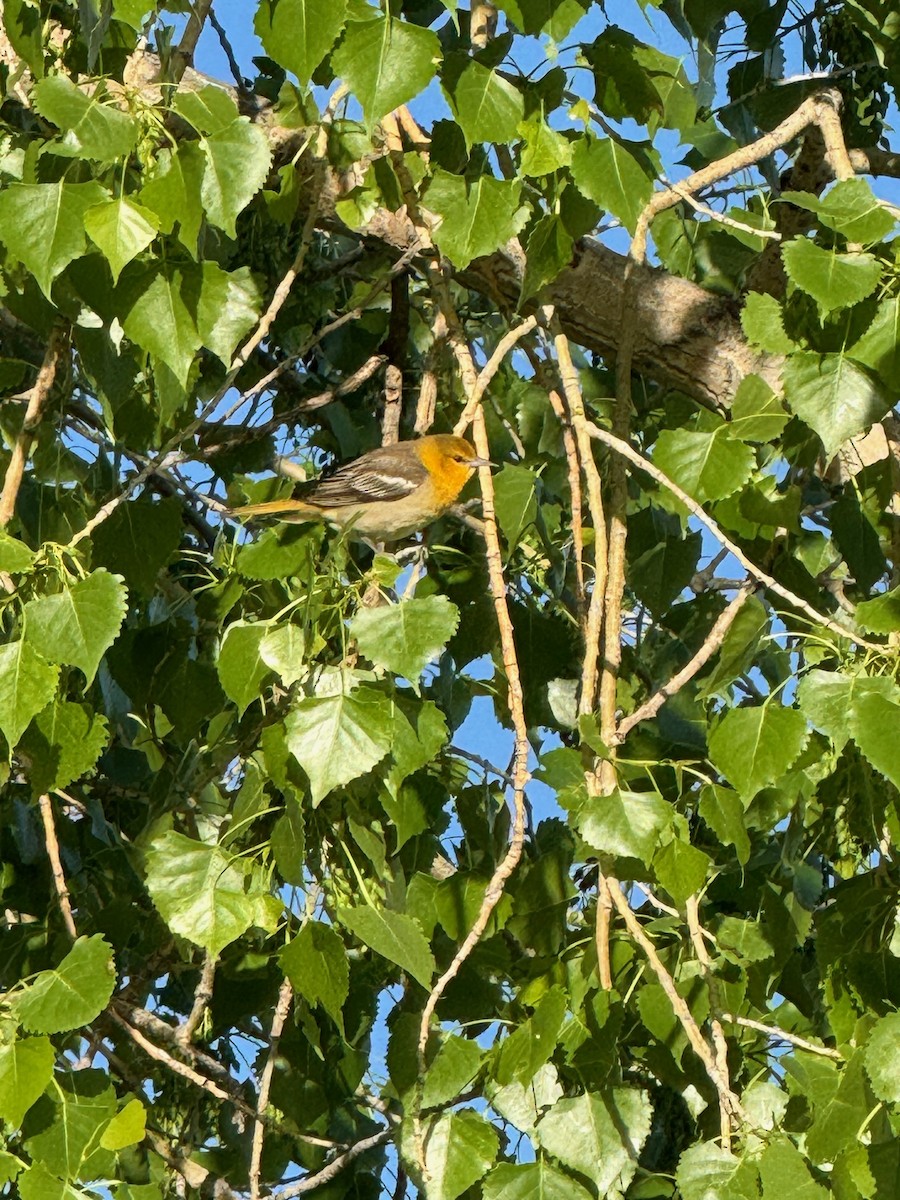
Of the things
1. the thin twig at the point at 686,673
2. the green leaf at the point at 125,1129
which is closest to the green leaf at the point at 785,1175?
the thin twig at the point at 686,673

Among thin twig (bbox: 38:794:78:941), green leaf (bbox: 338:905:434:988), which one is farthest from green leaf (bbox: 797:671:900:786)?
thin twig (bbox: 38:794:78:941)

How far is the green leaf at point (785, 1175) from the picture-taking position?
2.04m

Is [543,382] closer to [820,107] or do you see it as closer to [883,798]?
[820,107]

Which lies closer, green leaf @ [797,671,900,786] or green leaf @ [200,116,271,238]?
green leaf @ [797,671,900,786]

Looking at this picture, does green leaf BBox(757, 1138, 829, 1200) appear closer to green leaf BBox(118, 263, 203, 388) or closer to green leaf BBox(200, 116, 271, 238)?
green leaf BBox(118, 263, 203, 388)

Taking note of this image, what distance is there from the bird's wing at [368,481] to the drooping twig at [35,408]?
3.06 ft

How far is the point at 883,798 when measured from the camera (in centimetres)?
231

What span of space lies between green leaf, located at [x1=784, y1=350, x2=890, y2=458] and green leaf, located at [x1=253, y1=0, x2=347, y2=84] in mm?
766

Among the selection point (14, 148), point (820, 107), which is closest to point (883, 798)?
point (820, 107)

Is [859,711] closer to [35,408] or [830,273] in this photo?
[830,273]

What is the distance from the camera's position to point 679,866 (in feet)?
7.28

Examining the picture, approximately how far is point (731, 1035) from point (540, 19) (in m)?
1.52

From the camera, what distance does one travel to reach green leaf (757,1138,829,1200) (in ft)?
6.69

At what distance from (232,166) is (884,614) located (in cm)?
106
